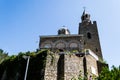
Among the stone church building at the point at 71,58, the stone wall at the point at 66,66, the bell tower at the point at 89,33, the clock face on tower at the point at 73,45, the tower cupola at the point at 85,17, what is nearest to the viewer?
the stone wall at the point at 66,66

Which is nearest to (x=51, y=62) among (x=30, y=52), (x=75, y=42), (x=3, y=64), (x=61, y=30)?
(x=30, y=52)

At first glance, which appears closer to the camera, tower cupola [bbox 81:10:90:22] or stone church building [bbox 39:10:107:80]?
stone church building [bbox 39:10:107:80]

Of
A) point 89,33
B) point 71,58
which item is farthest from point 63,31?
point 71,58

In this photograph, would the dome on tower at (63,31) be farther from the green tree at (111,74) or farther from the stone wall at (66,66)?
the green tree at (111,74)

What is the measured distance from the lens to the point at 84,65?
20.0 metres

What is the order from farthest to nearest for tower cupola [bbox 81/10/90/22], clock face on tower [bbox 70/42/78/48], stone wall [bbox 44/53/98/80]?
tower cupola [bbox 81/10/90/22], clock face on tower [bbox 70/42/78/48], stone wall [bbox 44/53/98/80]

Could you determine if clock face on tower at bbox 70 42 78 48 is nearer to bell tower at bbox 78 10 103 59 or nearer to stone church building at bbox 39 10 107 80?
stone church building at bbox 39 10 107 80

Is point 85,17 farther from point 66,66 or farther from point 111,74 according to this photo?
point 111,74

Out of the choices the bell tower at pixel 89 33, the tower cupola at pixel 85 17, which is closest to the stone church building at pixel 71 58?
the bell tower at pixel 89 33

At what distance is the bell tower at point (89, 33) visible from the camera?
34175mm

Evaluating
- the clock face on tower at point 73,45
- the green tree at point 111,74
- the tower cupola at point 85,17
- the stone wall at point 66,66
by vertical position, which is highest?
the tower cupola at point 85,17

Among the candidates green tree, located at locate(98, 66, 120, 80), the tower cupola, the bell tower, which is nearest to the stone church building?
the bell tower

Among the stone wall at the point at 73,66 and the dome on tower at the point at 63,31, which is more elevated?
the dome on tower at the point at 63,31

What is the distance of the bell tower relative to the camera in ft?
112
